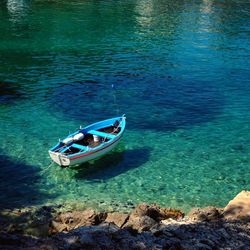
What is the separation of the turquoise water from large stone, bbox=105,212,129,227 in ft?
5.75

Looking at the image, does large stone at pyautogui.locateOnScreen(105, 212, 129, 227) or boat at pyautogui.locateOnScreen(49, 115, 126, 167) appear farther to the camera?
boat at pyautogui.locateOnScreen(49, 115, 126, 167)

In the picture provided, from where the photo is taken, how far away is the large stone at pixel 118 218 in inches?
675

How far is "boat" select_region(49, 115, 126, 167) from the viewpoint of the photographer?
2195cm

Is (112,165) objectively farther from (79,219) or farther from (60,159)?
(79,219)

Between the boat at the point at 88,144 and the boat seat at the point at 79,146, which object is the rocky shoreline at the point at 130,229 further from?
the boat seat at the point at 79,146

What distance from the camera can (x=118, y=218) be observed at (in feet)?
57.6

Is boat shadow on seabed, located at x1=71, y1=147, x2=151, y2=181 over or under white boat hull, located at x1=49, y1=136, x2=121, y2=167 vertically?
under

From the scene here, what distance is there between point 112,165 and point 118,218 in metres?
6.26

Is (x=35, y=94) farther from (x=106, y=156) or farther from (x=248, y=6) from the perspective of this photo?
(x=248, y=6)

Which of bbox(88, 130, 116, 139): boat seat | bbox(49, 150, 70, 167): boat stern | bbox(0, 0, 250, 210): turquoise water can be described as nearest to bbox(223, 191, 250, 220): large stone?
bbox(0, 0, 250, 210): turquoise water

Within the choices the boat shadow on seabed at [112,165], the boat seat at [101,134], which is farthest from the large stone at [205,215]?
the boat seat at [101,134]

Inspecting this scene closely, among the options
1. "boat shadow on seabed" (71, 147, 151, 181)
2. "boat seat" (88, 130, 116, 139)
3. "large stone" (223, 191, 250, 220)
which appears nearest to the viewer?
"large stone" (223, 191, 250, 220)

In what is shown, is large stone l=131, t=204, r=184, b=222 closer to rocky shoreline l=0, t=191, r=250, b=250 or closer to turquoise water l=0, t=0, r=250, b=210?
rocky shoreline l=0, t=191, r=250, b=250

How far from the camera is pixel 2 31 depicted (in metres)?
55.4
